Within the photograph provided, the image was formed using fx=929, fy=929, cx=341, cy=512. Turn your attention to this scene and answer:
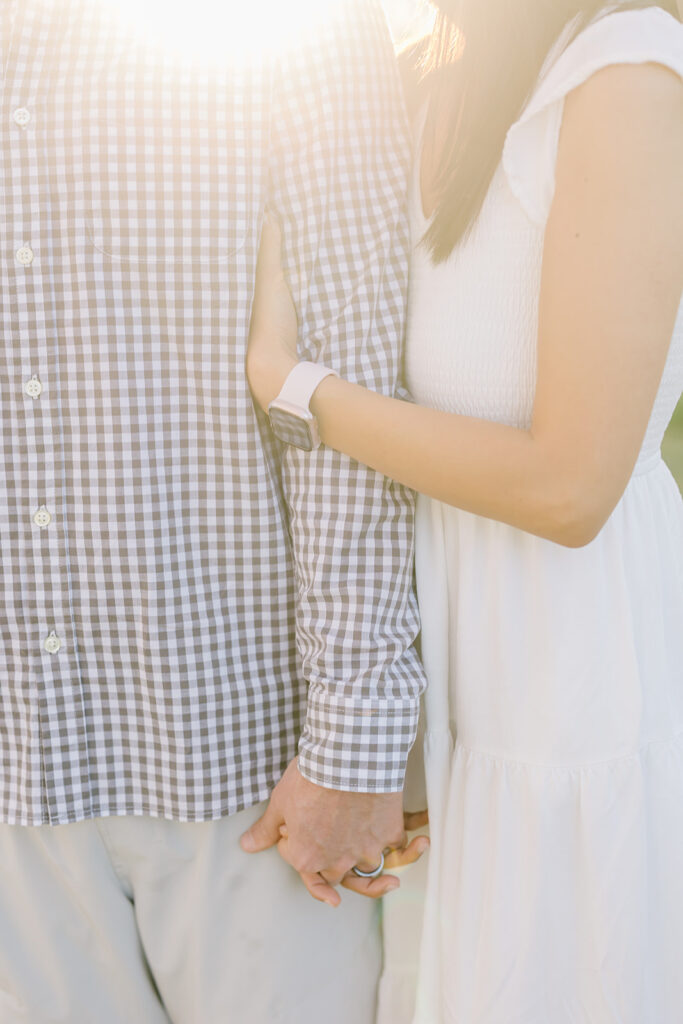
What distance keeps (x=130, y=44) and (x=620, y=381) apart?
71 cm

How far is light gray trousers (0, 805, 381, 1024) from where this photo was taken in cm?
121

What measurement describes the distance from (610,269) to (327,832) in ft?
2.39

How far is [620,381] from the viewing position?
0.94 m

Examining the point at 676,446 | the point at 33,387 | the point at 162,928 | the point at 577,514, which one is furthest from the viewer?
the point at 676,446

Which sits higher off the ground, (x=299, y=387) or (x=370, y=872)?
(x=299, y=387)

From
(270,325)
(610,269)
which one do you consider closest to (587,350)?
(610,269)

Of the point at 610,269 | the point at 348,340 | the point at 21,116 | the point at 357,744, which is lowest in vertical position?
the point at 357,744

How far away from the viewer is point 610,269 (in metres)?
Answer: 0.91

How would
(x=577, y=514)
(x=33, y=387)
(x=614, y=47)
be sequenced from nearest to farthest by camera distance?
(x=614, y=47)
(x=577, y=514)
(x=33, y=387)

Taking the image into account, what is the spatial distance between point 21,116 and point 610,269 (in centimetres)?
71

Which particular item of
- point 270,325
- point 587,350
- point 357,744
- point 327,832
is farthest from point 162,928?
point 587,350

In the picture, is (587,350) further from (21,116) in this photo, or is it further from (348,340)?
(21,116)

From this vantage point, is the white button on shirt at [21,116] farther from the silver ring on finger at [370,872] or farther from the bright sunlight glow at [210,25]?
the silver ring on finger at [370,872]

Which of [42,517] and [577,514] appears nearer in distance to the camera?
[577,514]
